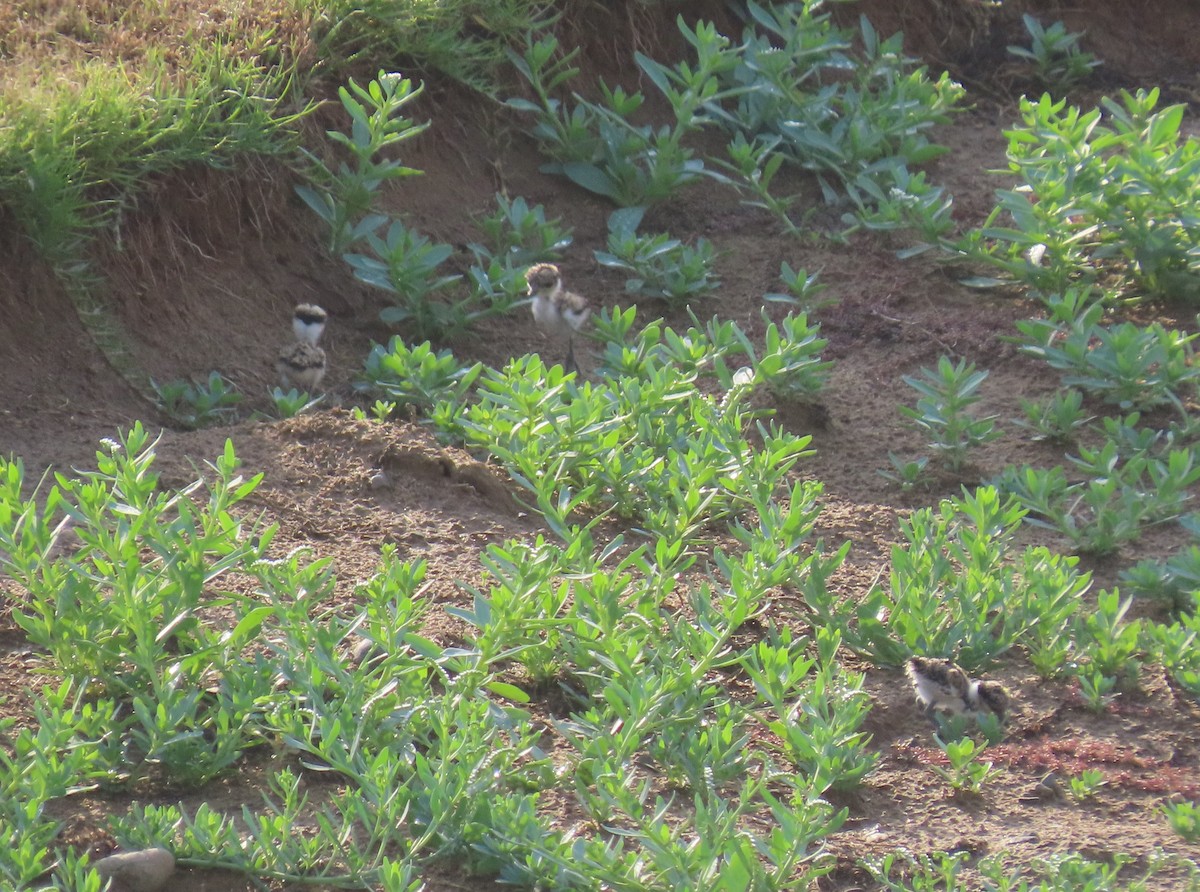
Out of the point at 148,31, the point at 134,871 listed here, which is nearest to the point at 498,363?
the point at 148,31

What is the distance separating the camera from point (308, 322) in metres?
6.14

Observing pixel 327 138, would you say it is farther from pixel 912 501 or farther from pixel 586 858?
pixel 586 858

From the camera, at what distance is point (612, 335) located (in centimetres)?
612

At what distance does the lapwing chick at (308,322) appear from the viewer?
20.1ft

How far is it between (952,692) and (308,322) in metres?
3.32

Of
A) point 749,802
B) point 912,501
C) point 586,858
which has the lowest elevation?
point 912,501

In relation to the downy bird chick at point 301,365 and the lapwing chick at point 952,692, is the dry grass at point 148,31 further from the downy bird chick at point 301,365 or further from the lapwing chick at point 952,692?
the lapwing chick at point 952,692

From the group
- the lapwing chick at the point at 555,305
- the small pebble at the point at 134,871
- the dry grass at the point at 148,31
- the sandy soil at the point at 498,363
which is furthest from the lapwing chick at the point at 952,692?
the dry grass at the point at 148,31

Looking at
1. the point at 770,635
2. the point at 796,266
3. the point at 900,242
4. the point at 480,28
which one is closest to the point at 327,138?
the point at 480,28

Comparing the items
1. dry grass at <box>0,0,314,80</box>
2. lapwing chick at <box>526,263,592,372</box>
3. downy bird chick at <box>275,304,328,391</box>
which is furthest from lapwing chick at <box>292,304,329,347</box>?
dry grass at <box>0,0,314,80</box>

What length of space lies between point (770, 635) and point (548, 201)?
12.5ft

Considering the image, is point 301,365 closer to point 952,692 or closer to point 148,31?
point 148,31

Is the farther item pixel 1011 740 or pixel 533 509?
pixel 533 509

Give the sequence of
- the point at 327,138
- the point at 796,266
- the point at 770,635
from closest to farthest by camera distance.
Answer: the point at 770,635 → the point at 327,138 → the point at 796,266
